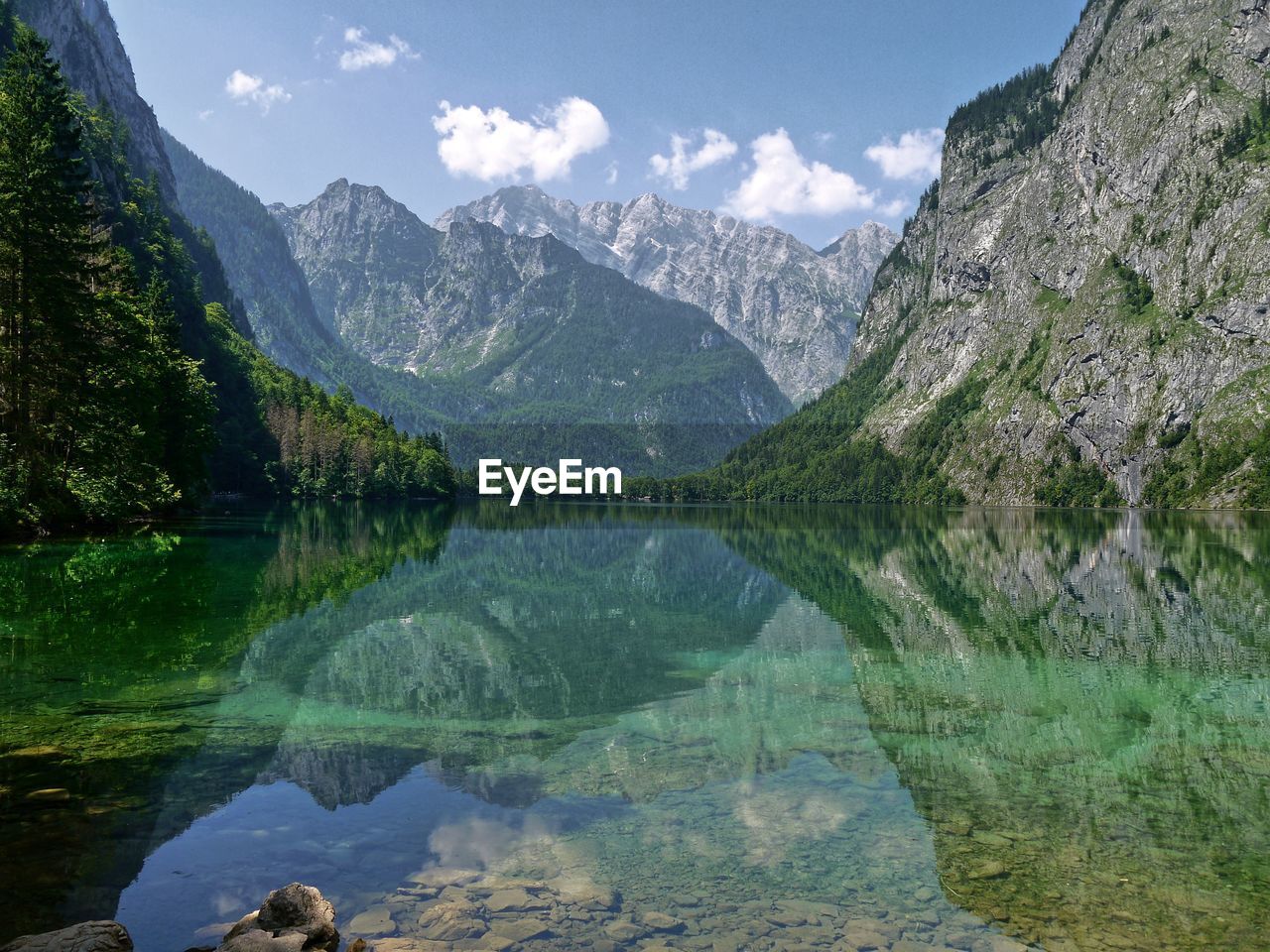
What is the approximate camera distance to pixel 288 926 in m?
9.30

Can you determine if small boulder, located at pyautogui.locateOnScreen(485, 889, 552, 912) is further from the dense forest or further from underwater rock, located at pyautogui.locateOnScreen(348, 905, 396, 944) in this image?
the dense forest

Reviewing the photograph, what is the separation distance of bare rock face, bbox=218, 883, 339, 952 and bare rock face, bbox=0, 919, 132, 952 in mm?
1054

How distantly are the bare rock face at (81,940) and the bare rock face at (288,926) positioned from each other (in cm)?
105

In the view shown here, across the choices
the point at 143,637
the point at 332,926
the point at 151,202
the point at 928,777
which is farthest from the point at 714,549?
the point at 151,202

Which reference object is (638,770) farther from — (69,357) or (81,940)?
(69,357)

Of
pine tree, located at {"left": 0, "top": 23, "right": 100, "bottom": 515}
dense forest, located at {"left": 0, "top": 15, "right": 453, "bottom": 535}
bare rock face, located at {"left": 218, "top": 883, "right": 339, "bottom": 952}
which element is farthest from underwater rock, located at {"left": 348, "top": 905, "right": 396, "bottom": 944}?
pine tree, located at {"left": 0, "top": 23, "right": 100, "bottom": 515}

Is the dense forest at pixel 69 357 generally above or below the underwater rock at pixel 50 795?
above

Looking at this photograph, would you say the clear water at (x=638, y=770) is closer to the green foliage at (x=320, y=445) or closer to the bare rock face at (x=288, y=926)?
the bare rock face at (x=288, y=926)

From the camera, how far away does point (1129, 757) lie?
17141 millimetres

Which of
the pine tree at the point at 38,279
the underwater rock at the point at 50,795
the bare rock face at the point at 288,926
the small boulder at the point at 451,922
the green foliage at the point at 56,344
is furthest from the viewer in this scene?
the green foliage at the point at 56,344

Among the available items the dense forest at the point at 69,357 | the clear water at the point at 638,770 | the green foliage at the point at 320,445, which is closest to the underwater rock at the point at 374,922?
the clear water at the point at 638,770

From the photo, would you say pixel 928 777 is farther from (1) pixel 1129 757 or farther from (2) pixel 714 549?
(2) pixel 714 549

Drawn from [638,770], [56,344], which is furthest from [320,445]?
[638,770]

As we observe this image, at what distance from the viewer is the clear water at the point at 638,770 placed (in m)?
10.6
